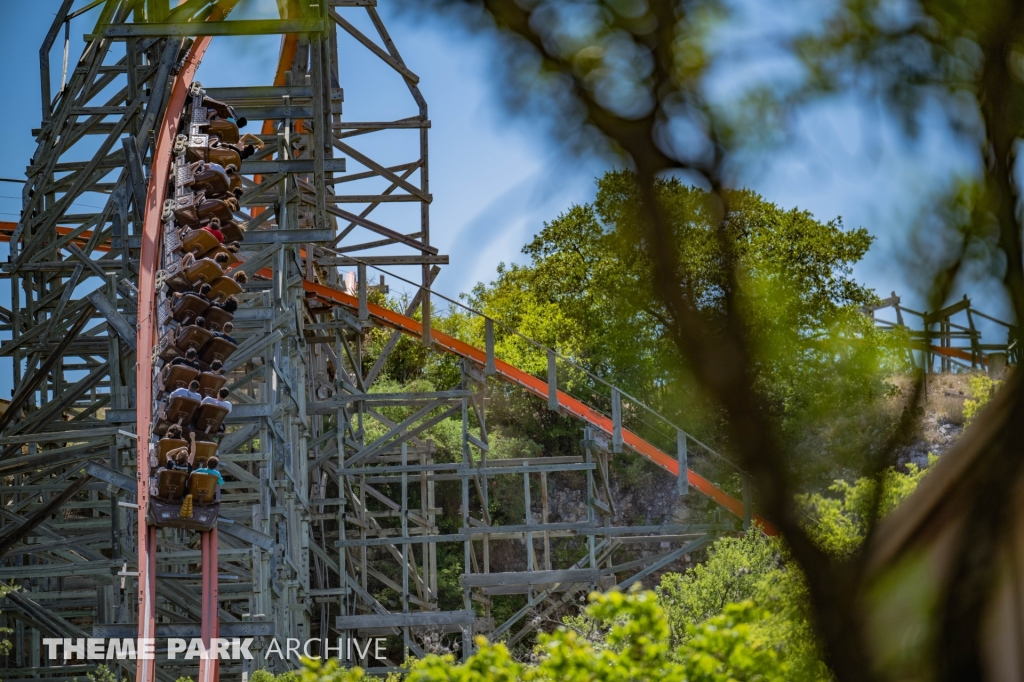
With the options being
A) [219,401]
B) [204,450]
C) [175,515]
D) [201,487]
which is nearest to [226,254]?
[219,401]

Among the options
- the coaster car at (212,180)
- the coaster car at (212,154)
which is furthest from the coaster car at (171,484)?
the coaster car at (212,154)

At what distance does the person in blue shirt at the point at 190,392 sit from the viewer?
30.3 ft

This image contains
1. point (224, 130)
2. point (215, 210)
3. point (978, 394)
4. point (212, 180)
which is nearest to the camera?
point (978, 394)

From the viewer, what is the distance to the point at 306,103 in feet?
43.3

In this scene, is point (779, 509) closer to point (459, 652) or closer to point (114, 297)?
point (114, 297)

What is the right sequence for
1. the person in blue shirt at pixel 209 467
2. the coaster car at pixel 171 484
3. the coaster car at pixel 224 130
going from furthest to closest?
1. the coaster car at pixel 224 130
2. the person in blue shirt at pixel 209 467
3. the coaster car at pixel 171 484

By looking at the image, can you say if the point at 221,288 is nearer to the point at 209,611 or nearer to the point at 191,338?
the point at 191,338

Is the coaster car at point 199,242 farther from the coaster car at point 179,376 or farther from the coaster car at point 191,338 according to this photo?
the coaster car at point 179,376

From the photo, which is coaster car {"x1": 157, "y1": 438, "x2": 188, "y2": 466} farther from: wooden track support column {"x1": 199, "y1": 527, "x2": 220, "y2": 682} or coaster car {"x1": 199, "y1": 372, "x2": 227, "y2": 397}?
wooden track support column {"x1": 199, "y1": 527, "x2": 220, "y2": 682}

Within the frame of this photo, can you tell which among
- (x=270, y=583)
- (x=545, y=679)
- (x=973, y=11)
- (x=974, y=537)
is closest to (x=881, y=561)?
(x=974, y=537)

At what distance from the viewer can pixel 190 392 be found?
9266 mm

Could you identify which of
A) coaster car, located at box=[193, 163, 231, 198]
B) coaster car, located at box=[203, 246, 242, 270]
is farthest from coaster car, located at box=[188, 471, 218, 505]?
coaster car, located at box=[193, 163, 231, 198]

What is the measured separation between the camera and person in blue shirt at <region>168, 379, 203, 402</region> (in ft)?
30.3

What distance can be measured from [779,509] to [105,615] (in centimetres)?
1191
